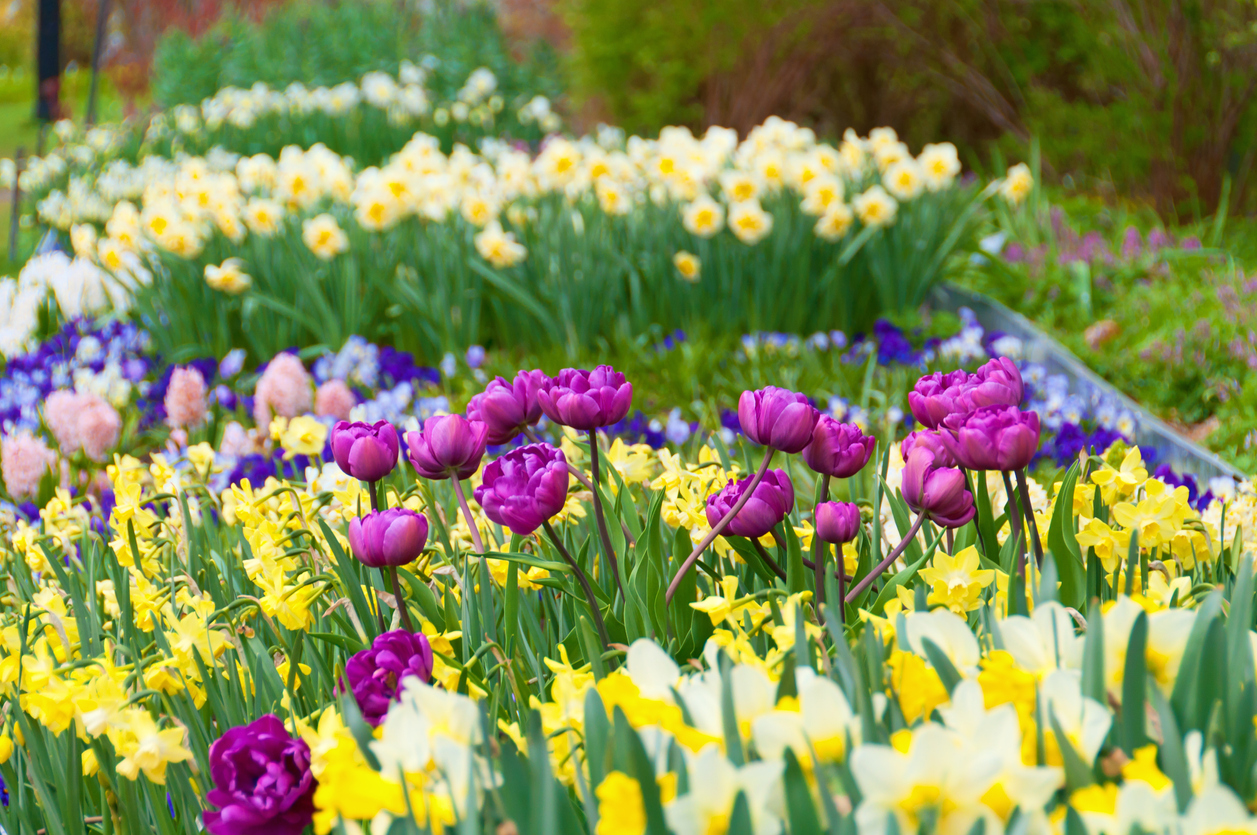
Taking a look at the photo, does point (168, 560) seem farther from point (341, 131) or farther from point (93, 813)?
point (341, 131)

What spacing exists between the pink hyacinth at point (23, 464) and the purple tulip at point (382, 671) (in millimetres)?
1982

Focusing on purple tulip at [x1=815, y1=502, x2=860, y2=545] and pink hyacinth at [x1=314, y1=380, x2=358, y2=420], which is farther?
pink hyacinth at [x1=314, y1=380, x2=358, y2=420]

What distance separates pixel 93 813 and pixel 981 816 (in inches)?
41.7

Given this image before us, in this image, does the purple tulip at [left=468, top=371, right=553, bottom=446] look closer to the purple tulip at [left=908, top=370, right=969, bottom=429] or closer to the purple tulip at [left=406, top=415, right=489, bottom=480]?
the purple tulip at [left=406, top=415, right=489, bottom=480]

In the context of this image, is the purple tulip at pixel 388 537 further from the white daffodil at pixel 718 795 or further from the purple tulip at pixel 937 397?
the purple tulip at pixel 937 397

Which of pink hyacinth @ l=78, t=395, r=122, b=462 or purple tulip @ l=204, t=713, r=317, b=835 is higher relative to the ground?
purple tulip @ l=204, t=713, r=317, b=835

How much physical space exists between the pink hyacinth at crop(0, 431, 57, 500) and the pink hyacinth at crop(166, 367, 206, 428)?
0.37m

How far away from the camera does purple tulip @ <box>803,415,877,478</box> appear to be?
1.11 meters

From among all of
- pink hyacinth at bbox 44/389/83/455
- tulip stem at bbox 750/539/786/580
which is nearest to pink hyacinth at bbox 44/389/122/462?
pink hyacinth at bbox 44/389/83/455

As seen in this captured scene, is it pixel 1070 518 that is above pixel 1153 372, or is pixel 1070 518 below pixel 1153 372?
above

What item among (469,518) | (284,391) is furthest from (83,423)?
(469,518)

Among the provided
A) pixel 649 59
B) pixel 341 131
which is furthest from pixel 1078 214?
pixel 341 131

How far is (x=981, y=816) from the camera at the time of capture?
0.64 m

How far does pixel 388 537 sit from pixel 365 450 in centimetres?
13
